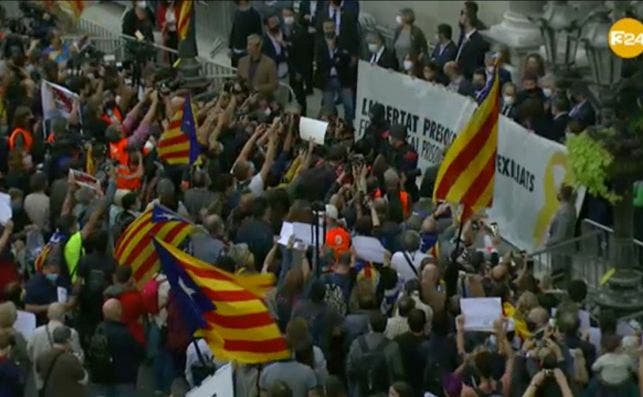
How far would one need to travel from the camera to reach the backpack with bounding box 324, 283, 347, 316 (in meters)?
18.0

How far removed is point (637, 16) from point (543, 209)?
3612 millimetres

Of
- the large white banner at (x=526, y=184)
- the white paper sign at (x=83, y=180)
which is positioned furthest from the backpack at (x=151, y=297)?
the large white banner at (x=526, y=184)

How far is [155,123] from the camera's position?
23.8 m

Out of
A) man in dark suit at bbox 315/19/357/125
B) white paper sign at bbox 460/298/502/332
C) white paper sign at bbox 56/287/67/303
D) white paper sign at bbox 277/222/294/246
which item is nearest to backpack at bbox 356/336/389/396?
white paper sign at bbox 460/298/502/332

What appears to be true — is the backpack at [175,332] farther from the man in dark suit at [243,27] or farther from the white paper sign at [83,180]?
the man in dark suit at [243,27]

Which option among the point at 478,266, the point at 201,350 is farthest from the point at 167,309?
the point at 478,266

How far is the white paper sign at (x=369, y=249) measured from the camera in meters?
19.0

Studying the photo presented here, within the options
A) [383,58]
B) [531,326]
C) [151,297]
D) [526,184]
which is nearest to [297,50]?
[383,58]

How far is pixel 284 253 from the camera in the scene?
750 inches

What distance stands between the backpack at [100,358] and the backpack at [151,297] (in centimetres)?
57

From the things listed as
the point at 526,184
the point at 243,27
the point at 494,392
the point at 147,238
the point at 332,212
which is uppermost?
the point at 243,27

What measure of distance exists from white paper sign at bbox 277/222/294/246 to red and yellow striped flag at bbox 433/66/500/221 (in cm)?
147

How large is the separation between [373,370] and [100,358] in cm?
238

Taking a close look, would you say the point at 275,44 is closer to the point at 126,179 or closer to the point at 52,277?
the point at 126,179
